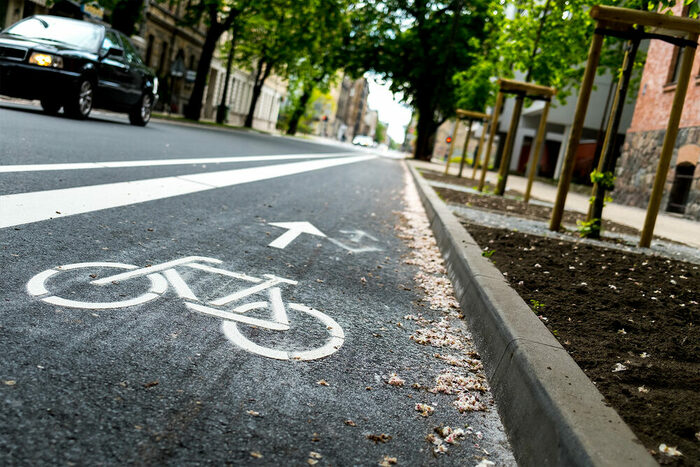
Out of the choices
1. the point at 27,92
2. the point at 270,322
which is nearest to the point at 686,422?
the point at 270,322

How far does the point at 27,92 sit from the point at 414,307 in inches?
448

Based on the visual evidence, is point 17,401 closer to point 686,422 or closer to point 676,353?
point 686,422

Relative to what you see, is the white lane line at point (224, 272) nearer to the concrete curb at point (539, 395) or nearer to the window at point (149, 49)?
the concrete curb at point (539, 395)

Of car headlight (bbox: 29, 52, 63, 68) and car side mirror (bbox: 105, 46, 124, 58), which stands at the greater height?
car side mirror (bbox: 105, 46, 124, 58)

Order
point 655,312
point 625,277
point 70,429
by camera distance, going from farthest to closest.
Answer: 1. point 625,277
2. point 655,312
3. point 70,429

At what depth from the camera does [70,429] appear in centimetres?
178

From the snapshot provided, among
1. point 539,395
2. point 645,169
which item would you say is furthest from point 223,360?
point 645,169

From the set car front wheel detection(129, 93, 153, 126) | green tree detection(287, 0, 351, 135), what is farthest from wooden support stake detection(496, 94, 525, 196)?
green tree detection(287, 0, 351, 135)

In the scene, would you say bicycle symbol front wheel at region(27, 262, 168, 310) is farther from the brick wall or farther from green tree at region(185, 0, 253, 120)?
green tree at region(185, 0, 253, 120)

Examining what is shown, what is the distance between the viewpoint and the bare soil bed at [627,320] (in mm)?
2217

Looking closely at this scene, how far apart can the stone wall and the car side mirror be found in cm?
1266

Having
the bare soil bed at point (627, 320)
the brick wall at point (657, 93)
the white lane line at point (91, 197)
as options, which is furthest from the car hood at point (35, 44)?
the brick wall at point (657, 93)

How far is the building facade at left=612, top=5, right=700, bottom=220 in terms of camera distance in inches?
590

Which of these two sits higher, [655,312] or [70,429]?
[655,312]
